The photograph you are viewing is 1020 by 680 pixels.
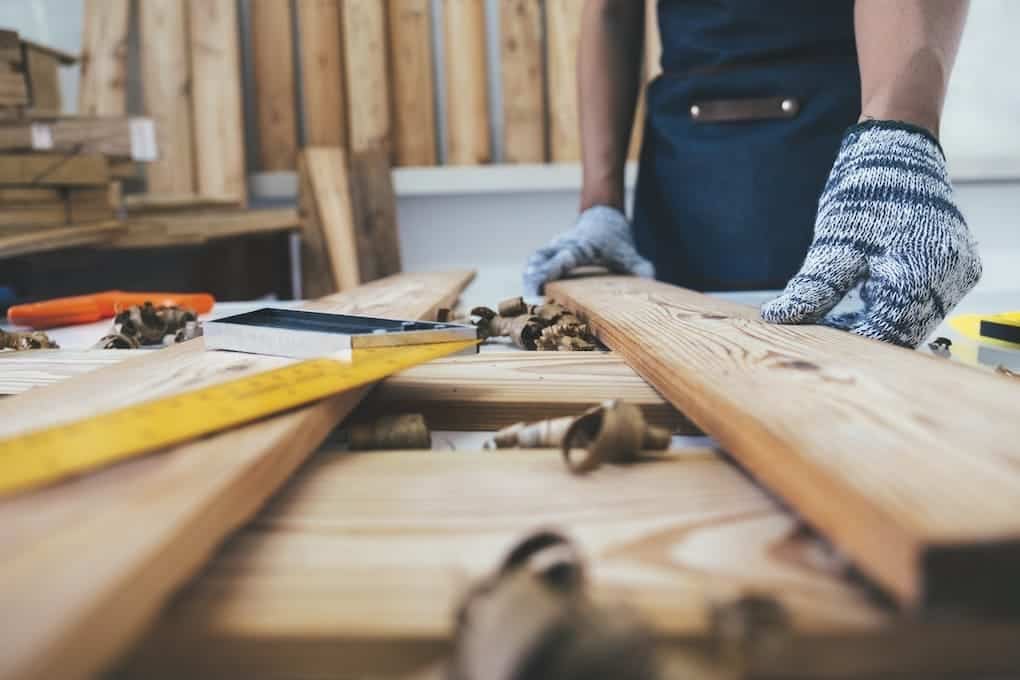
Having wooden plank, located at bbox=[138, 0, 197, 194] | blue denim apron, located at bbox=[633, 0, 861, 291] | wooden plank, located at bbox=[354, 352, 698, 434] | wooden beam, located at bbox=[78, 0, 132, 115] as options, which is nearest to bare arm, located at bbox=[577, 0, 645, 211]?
blue denim apron, located at bbox=[633, 0, 861, 291]

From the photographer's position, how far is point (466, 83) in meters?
3.74

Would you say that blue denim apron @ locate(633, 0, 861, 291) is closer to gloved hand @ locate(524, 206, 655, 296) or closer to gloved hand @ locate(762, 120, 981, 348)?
gloved hand @ locate(524, 206, 655, 296)

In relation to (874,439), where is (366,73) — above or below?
above

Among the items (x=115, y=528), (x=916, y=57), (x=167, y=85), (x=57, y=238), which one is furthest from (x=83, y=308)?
(x=167, y=85)

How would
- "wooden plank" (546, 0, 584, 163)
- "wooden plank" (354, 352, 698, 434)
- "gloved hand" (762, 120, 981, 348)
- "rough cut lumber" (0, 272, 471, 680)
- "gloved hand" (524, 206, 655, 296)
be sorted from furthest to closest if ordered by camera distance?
"wooden plank" (546, 0, 584, 163) → "gloved hand" (524, 206, 655, 296) → "gloved hand" (762, 120, 981, 348) → "wooden plank" (354, 352, 698, 434) → "rough cut lumber" (0, 272, 471, 680)

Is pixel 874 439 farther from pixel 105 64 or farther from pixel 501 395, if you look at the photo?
pixel 105 64

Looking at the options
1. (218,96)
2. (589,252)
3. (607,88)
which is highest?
(218,96)

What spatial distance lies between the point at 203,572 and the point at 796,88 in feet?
6.73

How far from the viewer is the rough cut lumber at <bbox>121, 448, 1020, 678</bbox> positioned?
41 cm

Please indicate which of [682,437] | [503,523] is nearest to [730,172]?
[682,437]

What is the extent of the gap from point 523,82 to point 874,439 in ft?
11.1

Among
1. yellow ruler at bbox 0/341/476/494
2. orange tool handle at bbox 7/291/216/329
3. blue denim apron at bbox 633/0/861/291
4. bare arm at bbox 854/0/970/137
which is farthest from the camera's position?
blue denim apron at bbox 633/0/861/291

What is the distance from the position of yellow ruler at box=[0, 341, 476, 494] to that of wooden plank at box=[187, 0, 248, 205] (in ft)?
9.99

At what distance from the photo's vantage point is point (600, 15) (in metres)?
2.34
